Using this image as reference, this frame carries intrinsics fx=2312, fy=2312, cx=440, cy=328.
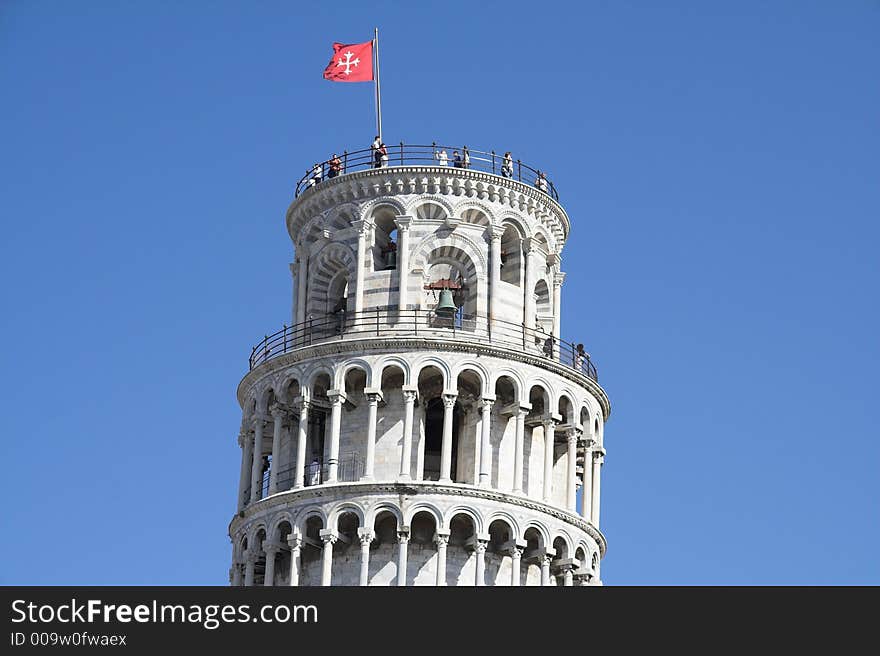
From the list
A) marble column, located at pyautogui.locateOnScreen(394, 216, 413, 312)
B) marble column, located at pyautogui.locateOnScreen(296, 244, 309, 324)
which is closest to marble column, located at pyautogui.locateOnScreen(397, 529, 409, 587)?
marble column, located at pyautogui.locateOnScreen(394, 216, 413, 312)

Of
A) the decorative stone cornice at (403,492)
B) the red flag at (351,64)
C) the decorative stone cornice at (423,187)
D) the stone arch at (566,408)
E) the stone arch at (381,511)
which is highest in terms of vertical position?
the red flag at (351,64)

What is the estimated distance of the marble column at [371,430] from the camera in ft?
372

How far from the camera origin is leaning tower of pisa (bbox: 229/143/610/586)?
113m

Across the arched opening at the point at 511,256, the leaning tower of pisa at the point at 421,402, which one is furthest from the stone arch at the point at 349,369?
the arched opening at the point at 511,256

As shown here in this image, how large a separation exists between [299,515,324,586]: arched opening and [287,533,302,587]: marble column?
0.37 m

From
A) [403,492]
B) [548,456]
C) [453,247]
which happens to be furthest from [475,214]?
[403,492]

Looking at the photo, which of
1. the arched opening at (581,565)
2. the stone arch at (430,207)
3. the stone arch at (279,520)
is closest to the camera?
the stone arch at (279,520)

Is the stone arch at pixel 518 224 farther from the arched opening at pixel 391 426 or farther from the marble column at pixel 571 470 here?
the arched opening at pixel 391 426

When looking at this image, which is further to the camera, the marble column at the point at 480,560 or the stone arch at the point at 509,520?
the stone arch at the point at 509,520

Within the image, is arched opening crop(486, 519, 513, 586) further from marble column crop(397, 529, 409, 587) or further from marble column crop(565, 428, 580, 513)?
marble column crop(397, 529, 409, 587)

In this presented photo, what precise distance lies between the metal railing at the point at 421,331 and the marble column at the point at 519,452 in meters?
3.47
